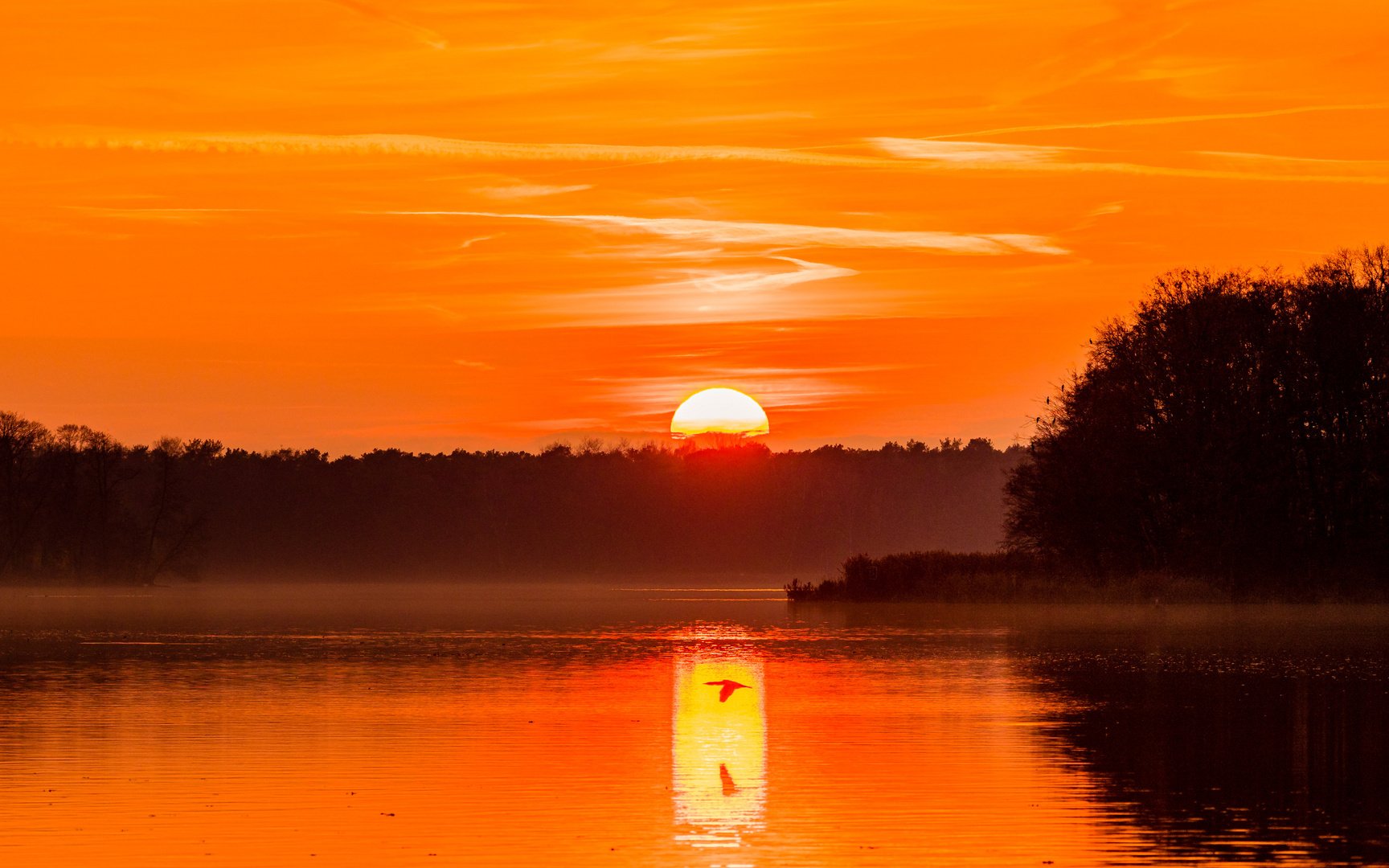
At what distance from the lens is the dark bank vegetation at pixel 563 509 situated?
555 feet

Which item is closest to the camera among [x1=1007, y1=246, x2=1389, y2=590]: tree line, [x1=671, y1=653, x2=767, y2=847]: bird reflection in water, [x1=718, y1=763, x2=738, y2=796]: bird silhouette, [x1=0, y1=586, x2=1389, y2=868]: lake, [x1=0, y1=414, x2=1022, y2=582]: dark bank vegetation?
[x1=0, y1=586, x2=1389, y2=868]: lake

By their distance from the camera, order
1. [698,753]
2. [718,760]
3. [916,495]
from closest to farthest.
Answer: [718,760] → [698,753] → [916,495]

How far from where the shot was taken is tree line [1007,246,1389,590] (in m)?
66.9

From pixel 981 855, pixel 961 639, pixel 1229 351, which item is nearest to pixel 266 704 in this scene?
pixel 981 855

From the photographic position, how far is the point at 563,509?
174m

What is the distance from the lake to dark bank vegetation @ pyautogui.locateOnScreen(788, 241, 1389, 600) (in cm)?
1922

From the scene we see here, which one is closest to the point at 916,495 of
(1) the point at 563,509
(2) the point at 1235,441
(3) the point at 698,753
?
(1) the point at 563,509

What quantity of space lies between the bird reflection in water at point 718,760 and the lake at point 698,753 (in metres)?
0.07

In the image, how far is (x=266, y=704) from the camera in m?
29.1

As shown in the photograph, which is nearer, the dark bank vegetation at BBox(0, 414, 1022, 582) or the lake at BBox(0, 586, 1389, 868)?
the lake at BBox(0, 586, 1389, 868)

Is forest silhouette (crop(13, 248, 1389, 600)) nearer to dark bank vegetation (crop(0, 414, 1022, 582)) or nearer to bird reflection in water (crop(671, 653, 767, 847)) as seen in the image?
dark bank vegetation (crop(0, 414, 1022, 582))

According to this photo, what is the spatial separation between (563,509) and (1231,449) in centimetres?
11329

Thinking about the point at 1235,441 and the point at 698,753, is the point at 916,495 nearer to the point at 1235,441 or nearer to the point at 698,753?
the point at 1235,441

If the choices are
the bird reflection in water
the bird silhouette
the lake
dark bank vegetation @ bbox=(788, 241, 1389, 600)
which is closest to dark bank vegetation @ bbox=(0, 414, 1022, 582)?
dark bank vegetation @ bbox=(788, 241, 1389, 600)
